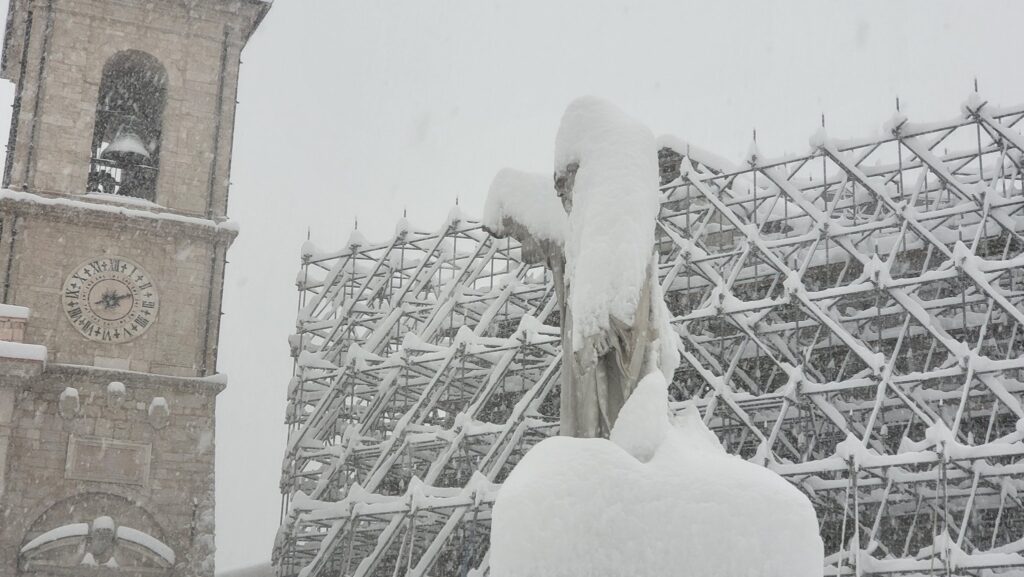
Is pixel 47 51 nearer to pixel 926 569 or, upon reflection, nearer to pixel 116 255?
pixel 116 255

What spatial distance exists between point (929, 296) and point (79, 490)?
1448cm

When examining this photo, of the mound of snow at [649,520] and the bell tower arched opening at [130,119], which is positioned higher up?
the bell tower arched opening at [130,119]

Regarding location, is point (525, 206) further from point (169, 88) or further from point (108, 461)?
point (169, 88)

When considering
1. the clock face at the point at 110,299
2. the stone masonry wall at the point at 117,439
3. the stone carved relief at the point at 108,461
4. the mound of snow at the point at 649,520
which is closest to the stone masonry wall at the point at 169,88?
the clock face at the point at 110,299

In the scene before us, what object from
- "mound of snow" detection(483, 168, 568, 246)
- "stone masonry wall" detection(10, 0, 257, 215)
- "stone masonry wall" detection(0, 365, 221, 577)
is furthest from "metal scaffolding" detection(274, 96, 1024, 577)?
"mound of snow" detection(483, 168, 568, 246)

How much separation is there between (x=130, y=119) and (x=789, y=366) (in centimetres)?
1380

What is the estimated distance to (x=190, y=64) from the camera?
27.8 metres

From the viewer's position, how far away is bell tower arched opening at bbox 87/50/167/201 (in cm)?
2714

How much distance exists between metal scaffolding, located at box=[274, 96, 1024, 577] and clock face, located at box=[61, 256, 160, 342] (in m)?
3.58

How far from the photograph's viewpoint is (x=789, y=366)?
20078 millimetres

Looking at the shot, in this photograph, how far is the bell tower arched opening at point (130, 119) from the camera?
27141 mm

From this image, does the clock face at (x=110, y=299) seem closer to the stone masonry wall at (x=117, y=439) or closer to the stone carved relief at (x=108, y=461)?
the stone masonry wall at (x=117, y=439)

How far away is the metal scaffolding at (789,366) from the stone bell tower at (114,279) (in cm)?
259

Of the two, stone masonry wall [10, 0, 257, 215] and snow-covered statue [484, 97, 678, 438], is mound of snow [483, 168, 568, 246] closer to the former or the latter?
snow-covered statue [484, 97, 678, 438]
